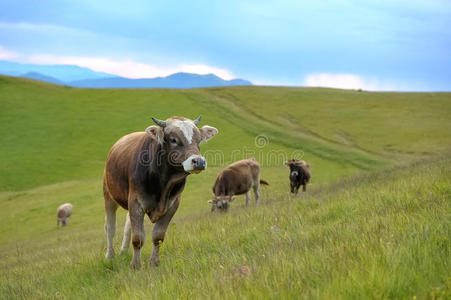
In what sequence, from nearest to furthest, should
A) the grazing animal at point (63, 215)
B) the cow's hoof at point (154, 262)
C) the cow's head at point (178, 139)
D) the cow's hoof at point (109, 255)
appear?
the cow's head at point (178, 139) < the cow's hoof at point (154, 262) < the cow's hoof at point (109, 255) < the grazing animal at point (63, 215)

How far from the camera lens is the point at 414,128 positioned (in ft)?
161

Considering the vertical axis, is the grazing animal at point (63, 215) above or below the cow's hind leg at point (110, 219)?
below

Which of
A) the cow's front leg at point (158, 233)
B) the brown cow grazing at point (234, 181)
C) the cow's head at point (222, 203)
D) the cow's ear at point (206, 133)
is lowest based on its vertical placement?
the cow's head at point (222, 203)

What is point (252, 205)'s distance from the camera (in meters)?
15.1

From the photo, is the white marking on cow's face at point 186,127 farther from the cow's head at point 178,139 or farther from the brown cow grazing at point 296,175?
the brown cow grazing at point 296,175

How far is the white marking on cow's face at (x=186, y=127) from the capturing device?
20.2ft

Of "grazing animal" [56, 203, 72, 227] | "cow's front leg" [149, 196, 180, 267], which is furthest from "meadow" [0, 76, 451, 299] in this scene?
"grazing animal" [56, 203, 72, 227]

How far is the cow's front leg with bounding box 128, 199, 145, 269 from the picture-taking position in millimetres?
6266

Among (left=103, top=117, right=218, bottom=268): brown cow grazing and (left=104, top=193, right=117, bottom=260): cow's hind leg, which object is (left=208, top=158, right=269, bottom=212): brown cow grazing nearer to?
(left=104, top=193, right=117, bottom=260): cow's hind leg

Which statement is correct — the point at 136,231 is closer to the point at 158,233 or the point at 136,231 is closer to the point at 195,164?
the point at 158,233

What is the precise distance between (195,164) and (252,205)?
9744mm

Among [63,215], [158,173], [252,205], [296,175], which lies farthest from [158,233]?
[63,215]

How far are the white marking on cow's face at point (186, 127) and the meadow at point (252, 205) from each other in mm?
1695

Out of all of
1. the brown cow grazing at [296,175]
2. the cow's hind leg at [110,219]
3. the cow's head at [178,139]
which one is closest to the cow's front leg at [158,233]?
the cow's head at [178,139]
